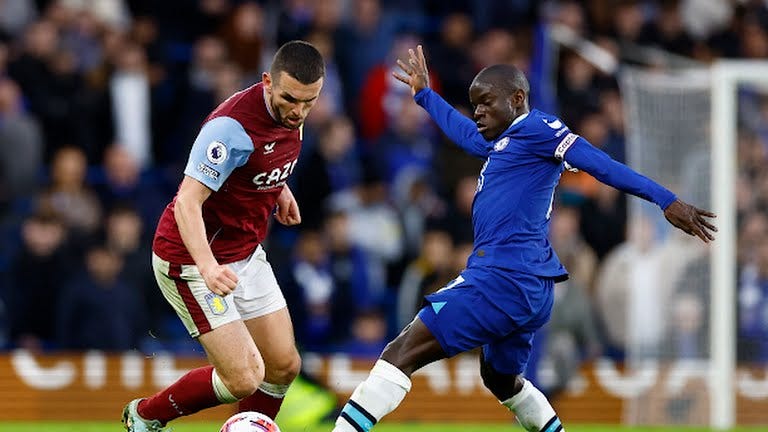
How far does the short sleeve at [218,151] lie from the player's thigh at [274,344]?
3.34ft

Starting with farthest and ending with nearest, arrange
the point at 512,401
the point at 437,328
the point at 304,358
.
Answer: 1. the point at 304,358
2. the point at 512,401
3. the point at 437,328

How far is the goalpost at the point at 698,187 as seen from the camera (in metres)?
13.6

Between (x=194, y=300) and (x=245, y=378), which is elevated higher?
(x=194, y=300)

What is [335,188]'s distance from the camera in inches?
592

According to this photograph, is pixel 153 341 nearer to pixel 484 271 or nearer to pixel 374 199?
pixel 374 199

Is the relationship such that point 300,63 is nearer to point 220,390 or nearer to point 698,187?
point 220,390

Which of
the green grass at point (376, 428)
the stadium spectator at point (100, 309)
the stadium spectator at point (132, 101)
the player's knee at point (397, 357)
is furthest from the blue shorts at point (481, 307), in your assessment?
the stadium spectator at point (132, 101)

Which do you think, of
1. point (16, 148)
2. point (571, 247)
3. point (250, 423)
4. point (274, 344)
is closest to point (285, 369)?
point (274, 344)

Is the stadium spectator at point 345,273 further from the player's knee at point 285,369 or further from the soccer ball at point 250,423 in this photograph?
the soccer ball at point 250,423

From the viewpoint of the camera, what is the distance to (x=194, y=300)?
8195 millimetres

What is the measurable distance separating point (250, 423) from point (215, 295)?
0.74 metres

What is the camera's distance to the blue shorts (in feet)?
25.4

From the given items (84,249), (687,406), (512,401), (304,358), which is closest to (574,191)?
(687,406)

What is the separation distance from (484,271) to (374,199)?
7.10 metres
